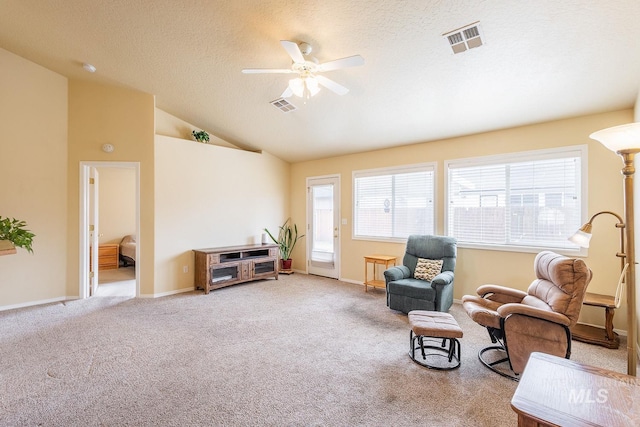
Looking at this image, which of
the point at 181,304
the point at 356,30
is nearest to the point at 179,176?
the point at 181,304

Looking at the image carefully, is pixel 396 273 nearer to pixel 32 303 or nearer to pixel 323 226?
pixel 323 226

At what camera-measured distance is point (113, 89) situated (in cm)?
477

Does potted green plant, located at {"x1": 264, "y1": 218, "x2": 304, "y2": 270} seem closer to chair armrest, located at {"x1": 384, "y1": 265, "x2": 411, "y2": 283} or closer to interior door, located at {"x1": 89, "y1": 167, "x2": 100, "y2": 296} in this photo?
chair armrest, located at {"x1": 384, "y1": 265, "x2": 411, "y2": 283}

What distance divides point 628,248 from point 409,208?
11.1ft

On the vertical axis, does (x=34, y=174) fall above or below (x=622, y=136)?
above

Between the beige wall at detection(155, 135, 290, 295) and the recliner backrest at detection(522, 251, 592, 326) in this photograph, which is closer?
the recliner backrest at detection(522, 251, 592, 326)

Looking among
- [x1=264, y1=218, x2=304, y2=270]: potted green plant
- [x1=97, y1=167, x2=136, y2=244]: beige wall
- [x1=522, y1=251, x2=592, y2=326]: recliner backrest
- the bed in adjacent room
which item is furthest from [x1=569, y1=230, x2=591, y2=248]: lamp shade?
[x1=97, y1=167, x2=136, y2=244]: beige wall

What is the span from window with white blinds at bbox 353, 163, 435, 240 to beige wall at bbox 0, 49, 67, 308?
5081 millimetres

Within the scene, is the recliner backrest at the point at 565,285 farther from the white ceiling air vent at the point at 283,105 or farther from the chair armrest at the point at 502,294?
the white ceiling air vent at the point at 283,105

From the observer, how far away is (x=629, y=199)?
6.07ft

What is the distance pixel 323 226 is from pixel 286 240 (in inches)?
42.1

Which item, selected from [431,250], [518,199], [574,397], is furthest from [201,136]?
[574,397]

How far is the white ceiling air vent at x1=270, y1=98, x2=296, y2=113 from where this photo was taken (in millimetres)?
4408

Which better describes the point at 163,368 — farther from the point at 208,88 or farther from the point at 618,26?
the point at 618,26
